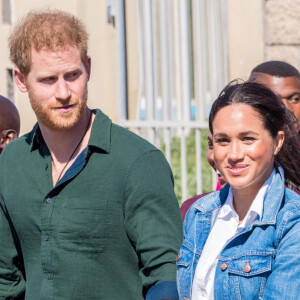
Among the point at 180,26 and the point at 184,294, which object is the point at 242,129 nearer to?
the point at 184,294

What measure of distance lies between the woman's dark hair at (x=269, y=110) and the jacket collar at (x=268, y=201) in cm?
16

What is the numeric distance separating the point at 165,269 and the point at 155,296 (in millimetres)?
104

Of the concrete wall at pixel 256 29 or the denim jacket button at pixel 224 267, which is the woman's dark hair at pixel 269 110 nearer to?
the denim jacket button at pixel 224 267

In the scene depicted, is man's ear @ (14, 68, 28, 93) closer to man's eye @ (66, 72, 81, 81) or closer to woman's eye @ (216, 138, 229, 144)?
man's eye @ (66, 72, 81, 81)

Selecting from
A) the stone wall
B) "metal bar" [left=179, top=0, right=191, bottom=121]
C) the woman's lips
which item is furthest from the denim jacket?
the stone wall

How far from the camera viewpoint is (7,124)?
5.21m

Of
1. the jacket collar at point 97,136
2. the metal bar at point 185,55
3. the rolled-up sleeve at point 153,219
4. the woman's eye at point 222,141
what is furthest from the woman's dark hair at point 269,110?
the metal bar at point 185,55

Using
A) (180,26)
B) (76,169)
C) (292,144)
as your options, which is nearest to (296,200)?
(292,144)

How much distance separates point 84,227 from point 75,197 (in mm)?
123

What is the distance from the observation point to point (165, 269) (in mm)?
3400

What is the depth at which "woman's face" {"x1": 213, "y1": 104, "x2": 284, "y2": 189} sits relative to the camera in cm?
324

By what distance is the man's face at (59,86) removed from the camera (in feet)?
11.8

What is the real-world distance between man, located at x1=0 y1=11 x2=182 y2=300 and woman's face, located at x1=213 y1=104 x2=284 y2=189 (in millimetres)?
296

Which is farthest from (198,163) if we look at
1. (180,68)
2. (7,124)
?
(7,124)
